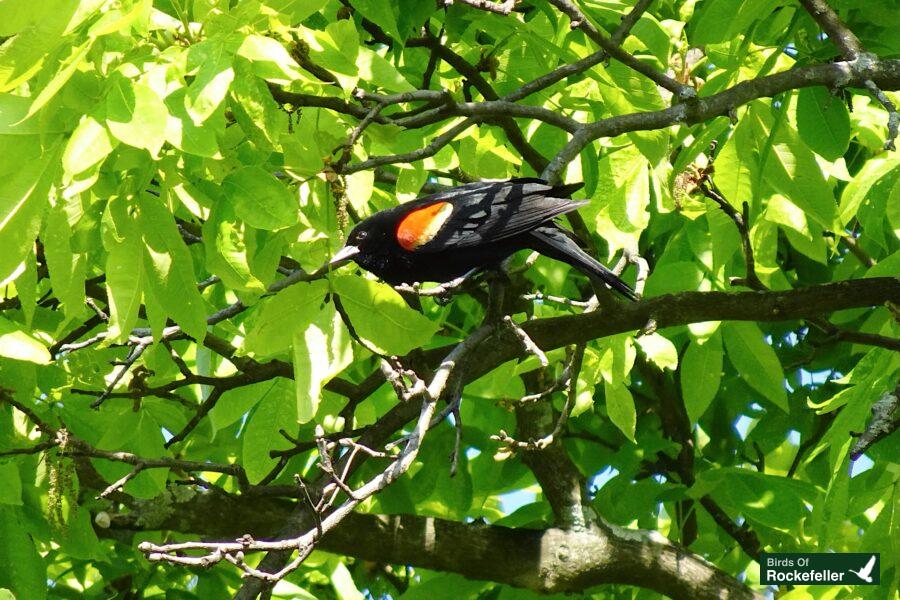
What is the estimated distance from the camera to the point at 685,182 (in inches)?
153

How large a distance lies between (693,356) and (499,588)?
1.58 m

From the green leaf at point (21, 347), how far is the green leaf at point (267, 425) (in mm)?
794

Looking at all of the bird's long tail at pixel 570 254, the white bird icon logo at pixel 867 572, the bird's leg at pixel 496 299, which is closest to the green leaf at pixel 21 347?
Answer: the bird's leg at pixel 496 299

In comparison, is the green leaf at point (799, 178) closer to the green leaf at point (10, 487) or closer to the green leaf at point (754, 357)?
the green leaf at point (754, 357)

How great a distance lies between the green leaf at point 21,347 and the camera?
3.00 meters

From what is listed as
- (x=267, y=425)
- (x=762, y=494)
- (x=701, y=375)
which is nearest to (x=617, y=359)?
(x=701, y=375)

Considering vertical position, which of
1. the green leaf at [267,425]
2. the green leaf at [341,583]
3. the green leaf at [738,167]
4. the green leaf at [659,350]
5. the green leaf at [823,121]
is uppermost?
the green leaf at [823,121]

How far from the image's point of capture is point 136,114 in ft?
7.09

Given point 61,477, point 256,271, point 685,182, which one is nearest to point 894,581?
point 685,182

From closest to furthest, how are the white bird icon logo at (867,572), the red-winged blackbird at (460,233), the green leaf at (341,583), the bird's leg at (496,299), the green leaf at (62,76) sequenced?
1. the green leaf at (62,76)
2. the bird's leg at (496,299)
3. the white bird icon logo at (867,572)
4. the red-winged blackbird at (460,233)
5. the green leaf at (341,583)

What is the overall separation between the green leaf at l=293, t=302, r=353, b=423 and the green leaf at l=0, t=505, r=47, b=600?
1629mm

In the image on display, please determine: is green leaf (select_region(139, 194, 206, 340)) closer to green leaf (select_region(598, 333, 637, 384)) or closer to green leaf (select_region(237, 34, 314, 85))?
green leaf (select_region(237, 34, 314, 85))

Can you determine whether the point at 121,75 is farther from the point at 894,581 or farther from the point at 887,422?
the point at 894,581

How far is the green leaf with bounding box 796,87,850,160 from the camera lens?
3.44 metres
